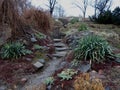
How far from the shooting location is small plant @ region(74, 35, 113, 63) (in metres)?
4.73

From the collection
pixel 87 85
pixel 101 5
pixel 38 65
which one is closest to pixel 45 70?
pixel 38 65

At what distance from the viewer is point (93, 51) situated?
189 inches

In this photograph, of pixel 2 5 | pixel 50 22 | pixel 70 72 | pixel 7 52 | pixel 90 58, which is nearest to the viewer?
pixel 70 72

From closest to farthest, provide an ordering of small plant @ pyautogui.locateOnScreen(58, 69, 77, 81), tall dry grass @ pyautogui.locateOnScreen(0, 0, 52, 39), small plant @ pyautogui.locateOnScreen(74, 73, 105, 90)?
small plant @ pyautogui.locateOnScreen(74, 73, 105, 90)
small plant @ pyautogui.locateOnScreen(58, 69, 77, 81)
tall dry grass @ pyautogui.locateOnScreen(0, 0, 52, 39)

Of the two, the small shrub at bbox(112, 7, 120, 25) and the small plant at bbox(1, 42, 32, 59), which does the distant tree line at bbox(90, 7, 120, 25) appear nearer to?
the small shrub at bbox(112, 7, 120, 25)

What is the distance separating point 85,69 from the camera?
4.46 meters

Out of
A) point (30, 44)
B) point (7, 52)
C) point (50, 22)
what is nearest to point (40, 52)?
point (30, 44)

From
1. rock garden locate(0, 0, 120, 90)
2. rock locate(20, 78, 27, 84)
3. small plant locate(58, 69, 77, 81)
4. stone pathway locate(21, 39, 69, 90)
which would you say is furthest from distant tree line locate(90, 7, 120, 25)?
rock locate(20, 78, 27, 84)

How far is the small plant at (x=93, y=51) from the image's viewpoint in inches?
186

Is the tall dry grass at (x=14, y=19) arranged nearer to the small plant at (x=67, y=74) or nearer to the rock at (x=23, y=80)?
the rock at (x=23, y=80)

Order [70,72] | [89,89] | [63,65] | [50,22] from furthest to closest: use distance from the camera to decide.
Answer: [50,22] → [63,65] → [70,72] → [89,89]

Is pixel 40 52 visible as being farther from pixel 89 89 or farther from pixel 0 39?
pixel 89 89

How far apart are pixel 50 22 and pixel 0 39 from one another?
2.93 m

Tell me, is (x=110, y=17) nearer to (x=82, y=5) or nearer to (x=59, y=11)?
(x=82, y=5)
